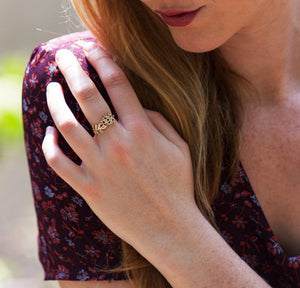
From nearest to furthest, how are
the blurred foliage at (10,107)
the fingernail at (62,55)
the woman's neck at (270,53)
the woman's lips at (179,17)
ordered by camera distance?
the woman's lips at (179,17) → the fingernail at (62,55) → the woman's neck at (270,53) → the blurred foliage at (10,107)

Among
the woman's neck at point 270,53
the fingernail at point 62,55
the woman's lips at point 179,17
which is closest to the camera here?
the woman's lips at point 179,17

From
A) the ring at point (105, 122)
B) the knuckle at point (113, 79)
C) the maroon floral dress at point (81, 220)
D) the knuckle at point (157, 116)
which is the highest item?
the knuckle at point (113, 79)

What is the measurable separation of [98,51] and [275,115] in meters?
0.54

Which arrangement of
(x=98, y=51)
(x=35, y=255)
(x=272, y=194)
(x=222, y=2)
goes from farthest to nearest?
(x=35, y=255), (x=272, y=194), (x=98, y=51), (x=222, y=2)

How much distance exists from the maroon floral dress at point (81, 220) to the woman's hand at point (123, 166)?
112mm

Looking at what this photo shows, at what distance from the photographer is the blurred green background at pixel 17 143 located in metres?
2.48

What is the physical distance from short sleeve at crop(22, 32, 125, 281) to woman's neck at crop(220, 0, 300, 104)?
43cm

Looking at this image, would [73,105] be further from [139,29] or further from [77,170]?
[139,29]

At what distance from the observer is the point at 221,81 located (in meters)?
1.74

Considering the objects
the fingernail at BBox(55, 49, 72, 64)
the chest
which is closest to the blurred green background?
the fingernail at BBox(55, 49, 72, 64)

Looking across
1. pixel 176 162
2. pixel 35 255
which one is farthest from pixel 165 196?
pixel 35 255

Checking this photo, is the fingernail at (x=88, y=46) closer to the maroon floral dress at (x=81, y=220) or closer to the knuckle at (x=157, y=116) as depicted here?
the maroon floral dress at (x=81, y=220)

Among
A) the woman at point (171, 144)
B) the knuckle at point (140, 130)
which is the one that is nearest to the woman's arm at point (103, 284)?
the woman at point (171, 144)

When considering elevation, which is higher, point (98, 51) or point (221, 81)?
point (98, 51)
